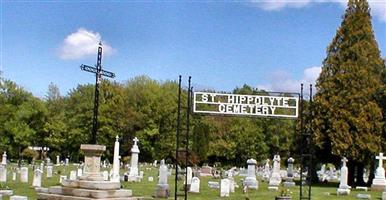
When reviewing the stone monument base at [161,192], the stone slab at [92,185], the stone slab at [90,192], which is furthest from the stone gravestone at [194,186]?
the stone slab at [92,185]

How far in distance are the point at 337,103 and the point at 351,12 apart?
6.55 metres

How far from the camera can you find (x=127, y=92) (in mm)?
82312

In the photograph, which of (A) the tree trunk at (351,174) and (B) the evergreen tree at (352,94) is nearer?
(B) the evergreen tree at (352,94)

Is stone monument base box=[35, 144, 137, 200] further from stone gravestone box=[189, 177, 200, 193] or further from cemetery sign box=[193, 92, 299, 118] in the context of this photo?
stone gravestone box=[189, 177, 200, 193]

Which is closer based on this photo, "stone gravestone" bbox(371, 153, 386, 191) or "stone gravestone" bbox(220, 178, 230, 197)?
"stone gravestone" bbox(220, 178, 230, 197)

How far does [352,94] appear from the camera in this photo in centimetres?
3853

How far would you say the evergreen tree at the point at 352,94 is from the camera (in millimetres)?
37562

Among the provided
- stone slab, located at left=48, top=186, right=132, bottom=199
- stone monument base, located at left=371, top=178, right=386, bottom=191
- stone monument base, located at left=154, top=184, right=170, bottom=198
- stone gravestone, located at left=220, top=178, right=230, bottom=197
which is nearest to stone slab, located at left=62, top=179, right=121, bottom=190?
stone slab, located at left=48, top=186, right=132, bottom=199

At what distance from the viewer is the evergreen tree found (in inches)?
1479

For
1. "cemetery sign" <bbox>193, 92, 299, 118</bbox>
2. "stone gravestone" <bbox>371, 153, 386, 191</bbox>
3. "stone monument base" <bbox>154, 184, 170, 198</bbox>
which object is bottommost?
"stone monument base" <bbox>154, 184, 170, 198</bbox>

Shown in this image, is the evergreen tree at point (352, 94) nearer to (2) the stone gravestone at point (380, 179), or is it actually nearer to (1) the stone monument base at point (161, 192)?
(2) the stone gravestone at point (380, 179)

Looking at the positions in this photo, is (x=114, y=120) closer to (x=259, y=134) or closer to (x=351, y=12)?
(x=259, y=134)

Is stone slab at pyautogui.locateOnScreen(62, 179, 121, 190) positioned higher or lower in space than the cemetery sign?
lower

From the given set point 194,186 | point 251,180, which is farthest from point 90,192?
point 251,180
